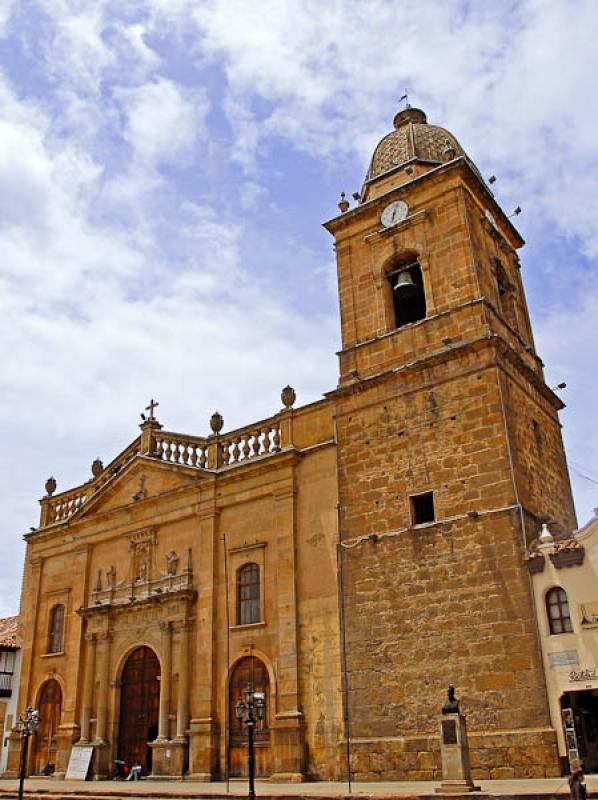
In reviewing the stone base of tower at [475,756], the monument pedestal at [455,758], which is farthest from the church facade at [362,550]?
the monument pedestal at [455,758]

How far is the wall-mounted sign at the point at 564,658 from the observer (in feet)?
49.7

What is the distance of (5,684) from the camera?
2656cm

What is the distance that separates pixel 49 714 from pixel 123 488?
727cm

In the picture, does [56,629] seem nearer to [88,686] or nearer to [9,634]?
[88,686]

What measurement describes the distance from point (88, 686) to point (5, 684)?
4453mm

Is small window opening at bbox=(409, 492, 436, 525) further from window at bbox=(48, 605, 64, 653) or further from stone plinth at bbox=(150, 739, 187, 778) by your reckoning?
window at bbox=(48, 605, 64, 653)

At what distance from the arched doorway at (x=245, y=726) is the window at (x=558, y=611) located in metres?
7.23

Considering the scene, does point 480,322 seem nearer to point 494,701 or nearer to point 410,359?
point 410,359

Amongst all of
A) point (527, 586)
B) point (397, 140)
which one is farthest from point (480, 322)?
point (397, 140)

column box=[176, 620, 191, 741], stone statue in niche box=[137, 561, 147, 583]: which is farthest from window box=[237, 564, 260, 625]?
stone statue in niche box=[137, 561, 147, 583]

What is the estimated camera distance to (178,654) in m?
22.0

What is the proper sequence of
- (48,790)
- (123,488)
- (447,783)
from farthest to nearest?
(123,488) → (48,790) → (447,783)

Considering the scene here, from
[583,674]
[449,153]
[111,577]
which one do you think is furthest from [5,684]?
[449,153]

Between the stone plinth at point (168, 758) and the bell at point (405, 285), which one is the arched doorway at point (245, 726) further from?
the bell at point (405, 285)
